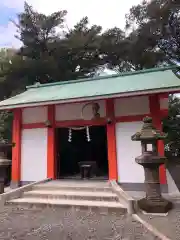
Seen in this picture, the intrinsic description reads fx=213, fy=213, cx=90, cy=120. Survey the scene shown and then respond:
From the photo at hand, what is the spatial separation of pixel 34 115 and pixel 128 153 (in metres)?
4.13

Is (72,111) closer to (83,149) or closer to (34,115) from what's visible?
(34,115)

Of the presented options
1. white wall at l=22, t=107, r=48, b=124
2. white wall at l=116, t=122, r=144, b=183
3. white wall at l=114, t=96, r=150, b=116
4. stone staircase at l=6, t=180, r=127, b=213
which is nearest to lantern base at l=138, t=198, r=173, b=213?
stone staircase at l=6, t=180, r=127, b=213

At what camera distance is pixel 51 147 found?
8.41 metres

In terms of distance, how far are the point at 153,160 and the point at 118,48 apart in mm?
17781

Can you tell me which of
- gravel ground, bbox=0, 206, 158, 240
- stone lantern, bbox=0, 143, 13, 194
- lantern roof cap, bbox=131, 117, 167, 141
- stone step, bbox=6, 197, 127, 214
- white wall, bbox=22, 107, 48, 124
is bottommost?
gravel ground, bbox=0, 206, 158, 240

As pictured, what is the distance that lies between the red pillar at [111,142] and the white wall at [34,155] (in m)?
2.64

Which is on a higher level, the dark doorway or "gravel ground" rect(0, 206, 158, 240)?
the dark doorway

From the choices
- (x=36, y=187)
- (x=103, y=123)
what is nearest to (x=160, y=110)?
(x=103, y=123)

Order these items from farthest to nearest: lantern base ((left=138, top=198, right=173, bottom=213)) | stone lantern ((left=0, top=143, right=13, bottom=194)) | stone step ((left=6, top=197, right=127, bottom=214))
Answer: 1. stone lantern ((left=0, top=143, right=13, bottom=194))
2. stone step ((left=6, top=197, right=127, bottom=214))
3. lantern base ((left=138, top=198, right=173, bottom=213))

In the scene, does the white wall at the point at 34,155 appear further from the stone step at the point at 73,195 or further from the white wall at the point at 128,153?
the white wall at the point at 128,153

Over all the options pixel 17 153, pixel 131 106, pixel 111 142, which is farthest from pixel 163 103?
pixel 17 153

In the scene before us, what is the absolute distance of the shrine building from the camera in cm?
730

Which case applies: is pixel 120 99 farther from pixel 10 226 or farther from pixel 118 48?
pixel 118 48

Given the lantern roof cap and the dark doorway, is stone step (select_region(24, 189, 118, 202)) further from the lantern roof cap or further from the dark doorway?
the dark doorway
